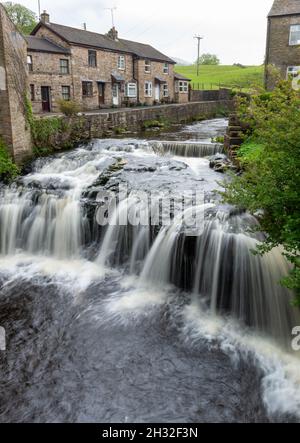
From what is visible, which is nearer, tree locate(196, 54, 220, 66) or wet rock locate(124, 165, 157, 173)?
wet rock locate(124, 165, 157, 173)

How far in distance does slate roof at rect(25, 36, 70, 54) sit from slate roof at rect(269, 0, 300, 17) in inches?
645

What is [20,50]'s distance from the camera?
52.5ft

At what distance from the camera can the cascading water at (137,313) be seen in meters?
5.88

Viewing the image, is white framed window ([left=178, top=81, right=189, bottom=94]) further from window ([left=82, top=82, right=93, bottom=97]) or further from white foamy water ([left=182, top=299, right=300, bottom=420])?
white foamy water ([left=182, top=299, right=300, bottom=420])

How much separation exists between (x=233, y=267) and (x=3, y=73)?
10847 mm

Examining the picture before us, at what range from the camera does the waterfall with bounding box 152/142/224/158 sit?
688 inches

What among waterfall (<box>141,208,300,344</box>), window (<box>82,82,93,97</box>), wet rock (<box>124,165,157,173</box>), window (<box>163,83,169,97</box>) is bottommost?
waterfall (<box>141,208,300,344</box>)

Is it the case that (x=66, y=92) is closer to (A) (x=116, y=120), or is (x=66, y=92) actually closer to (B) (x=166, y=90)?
(A) (x=116, y=120)

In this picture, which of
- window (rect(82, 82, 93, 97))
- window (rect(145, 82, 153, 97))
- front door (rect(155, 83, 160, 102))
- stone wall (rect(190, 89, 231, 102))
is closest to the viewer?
window (rect(82, 82, 93, 97))

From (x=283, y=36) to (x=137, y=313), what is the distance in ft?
84.2

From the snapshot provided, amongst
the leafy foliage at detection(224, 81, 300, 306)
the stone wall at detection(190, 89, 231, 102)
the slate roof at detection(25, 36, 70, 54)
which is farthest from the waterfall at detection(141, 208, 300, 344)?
the stone wall at detection(190, 89, 231, 102)

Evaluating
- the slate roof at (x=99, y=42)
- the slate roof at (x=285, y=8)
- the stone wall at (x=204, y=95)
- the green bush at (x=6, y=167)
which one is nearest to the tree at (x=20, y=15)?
the slate roof at (x=99, y=42)

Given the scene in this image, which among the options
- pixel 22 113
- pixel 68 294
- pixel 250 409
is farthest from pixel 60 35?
pixel 250 409

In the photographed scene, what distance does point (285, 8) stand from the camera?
85.9 feet
